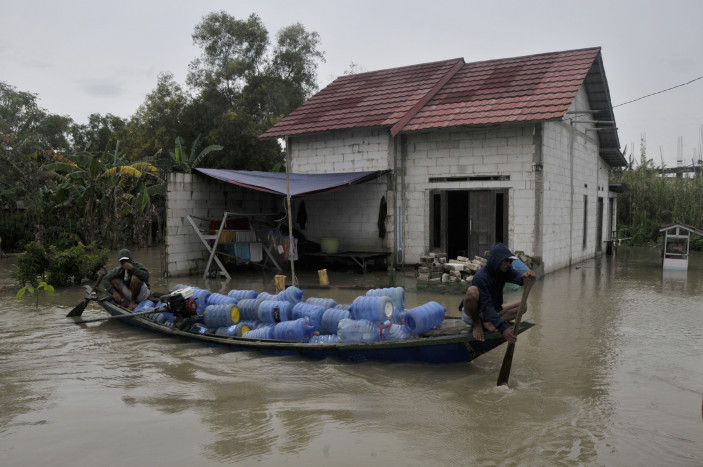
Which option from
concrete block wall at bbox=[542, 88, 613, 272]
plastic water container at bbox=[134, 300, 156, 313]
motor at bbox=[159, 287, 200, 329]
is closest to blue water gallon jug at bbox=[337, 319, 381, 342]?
motor at bbox=[159, 287, 200, 329]

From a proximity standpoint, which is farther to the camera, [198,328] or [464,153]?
[464,153]

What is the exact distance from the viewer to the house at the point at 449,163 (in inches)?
540

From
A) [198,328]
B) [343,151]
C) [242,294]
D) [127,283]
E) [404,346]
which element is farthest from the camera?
[343,151]

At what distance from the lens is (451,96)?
15.7 m

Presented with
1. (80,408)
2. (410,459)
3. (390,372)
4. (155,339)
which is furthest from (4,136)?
(410,459)

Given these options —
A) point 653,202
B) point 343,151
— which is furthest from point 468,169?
point 653,202

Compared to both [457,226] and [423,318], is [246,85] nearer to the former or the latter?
[457,226]

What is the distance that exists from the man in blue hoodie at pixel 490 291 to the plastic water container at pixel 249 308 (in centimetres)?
316

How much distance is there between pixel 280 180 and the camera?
14.7m

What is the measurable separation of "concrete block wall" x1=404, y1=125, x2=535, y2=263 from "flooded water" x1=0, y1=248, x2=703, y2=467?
461 cm

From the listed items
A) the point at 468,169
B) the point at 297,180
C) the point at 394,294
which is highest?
the point at 468,169

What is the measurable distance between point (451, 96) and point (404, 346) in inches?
419

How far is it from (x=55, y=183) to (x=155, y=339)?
49.8ft

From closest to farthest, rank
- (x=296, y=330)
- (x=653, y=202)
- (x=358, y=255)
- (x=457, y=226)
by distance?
(x=296, y=330) < (x=358, y=255) < (x=457, y=226) < (x=653, y=202)
